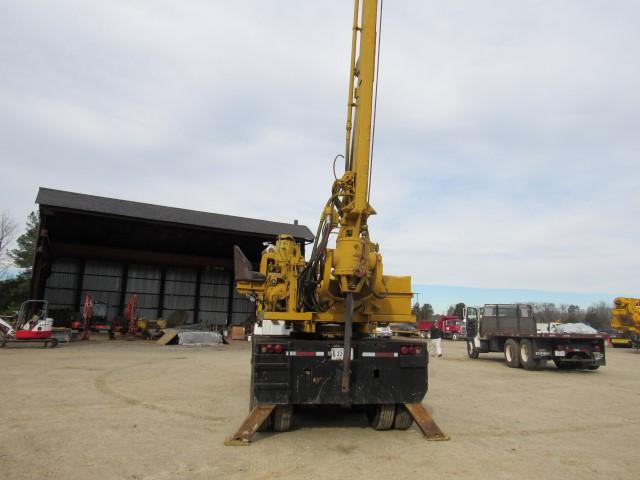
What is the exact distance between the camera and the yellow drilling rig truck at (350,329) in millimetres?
5789

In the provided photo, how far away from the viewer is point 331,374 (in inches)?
234

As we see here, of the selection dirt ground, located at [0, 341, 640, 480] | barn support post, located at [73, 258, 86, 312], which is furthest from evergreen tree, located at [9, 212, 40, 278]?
dirt ground, located at [0, 341, 640, 480]

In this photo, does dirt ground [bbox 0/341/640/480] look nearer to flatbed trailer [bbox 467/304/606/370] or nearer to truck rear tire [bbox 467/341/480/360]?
flatbed trailer [bbox 467/304/606/370]

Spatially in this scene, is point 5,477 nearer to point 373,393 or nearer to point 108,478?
point 108,478

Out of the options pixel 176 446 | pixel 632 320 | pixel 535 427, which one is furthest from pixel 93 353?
pixel 632 320

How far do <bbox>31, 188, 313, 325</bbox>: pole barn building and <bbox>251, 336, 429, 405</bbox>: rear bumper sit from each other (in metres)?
21.1

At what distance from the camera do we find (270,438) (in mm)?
5914

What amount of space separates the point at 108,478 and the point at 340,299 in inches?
128

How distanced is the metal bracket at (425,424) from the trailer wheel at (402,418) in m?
0.17

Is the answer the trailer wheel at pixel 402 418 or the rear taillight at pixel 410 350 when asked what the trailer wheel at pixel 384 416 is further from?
the rear taillight at pixel 410 350

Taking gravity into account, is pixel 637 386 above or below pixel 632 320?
below

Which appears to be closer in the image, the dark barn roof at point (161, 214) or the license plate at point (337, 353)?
the license plate at point (337, 353)

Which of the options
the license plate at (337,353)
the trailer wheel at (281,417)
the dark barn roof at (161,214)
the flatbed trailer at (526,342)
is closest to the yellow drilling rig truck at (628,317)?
the flatbed trailer at (526,342)

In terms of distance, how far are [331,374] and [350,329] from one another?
723 millimetres
